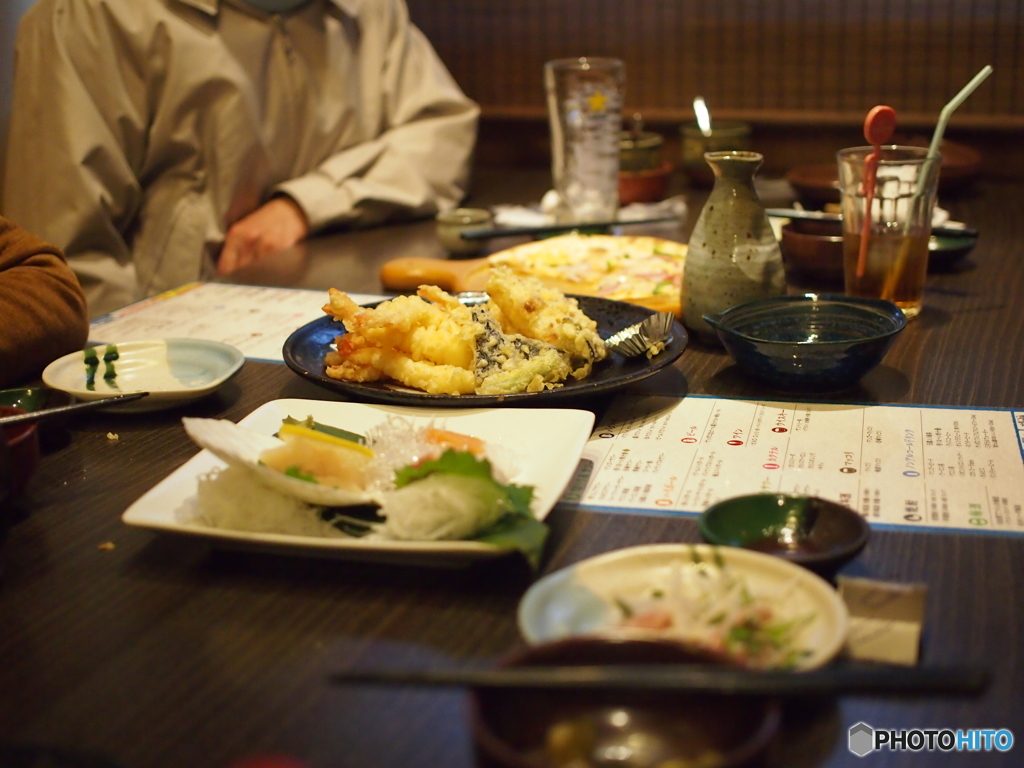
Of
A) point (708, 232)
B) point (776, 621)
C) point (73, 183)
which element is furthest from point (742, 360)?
point (73, 183)

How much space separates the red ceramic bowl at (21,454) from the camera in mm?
1050

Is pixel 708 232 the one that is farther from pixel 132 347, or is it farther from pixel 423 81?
pixel 423 81

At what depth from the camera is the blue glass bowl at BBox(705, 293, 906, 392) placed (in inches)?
55.3

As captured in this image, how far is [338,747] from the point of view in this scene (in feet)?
2.48

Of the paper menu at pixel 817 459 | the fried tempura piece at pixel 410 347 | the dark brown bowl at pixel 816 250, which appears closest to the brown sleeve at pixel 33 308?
the fried tempura piece at pixel 410 347

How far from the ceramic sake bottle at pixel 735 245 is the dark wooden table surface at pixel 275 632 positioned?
25.4 inches

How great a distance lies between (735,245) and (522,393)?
1.73ft

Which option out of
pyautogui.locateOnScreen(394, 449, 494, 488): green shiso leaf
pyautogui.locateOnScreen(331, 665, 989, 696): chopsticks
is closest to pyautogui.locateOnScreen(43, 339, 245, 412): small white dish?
pyautogui.locateOnScreen(394, 449, 494, 488): green shiso leaf

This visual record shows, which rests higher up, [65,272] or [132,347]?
[65,272]

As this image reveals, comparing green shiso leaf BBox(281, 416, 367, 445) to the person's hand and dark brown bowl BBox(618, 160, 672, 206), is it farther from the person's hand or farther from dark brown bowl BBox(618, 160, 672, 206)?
dark brown bowl BBox(618, 160, 672, 206)

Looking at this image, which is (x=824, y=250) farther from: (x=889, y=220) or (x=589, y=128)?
(x=589, y=128)

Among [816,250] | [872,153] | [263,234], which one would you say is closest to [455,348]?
[872,153]

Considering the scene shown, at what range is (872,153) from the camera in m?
1.69

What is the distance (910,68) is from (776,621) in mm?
3142
